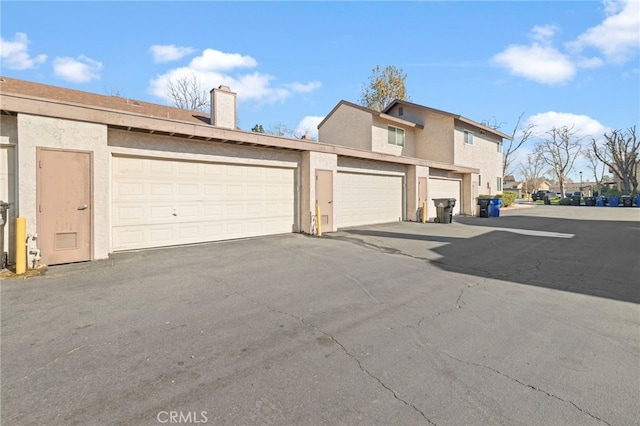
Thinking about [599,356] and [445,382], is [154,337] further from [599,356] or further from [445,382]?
[599,356]

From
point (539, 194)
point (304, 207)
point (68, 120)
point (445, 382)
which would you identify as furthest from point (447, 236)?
point (539, 194)

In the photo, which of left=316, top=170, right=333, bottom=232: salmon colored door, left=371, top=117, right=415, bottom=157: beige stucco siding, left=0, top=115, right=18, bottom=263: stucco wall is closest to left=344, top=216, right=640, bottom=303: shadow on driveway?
left=316, top=170, right=333, bottom=232: salmon colored door

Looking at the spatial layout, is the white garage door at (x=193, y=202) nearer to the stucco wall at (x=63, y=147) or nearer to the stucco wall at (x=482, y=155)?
the stucco wall at (x=63, y=147)

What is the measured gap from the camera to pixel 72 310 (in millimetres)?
4211

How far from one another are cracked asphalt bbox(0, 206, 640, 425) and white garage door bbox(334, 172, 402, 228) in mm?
6123

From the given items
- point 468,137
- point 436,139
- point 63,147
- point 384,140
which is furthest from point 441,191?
point 63,147

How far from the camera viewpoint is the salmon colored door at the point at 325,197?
36.7ft

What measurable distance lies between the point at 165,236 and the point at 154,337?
525 cm

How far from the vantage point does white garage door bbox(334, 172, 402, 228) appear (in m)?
12.7

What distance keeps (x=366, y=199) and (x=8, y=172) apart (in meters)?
11.0

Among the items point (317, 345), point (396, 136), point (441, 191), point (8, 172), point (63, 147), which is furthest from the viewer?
point (396, 136)

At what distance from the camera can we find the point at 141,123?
7.31 m

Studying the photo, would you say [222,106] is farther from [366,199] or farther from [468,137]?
[468,137]

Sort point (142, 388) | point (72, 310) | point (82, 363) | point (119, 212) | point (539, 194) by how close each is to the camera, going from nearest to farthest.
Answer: point (142, 388) → point (82, 363) → point (72, 310) → point (119, 212) → point (539, 194)
